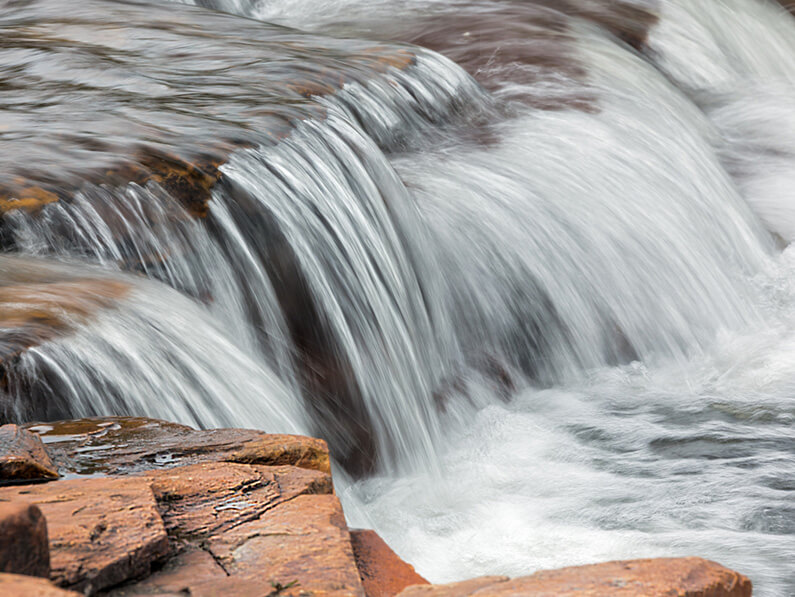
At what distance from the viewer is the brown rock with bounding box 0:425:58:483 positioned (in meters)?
2.04

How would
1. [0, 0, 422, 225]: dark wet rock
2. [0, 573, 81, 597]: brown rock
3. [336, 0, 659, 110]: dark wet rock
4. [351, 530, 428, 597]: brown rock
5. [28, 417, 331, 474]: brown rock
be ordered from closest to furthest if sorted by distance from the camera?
1. [0, 573, 81, 597]: brown rock
2. [351, 530, 428, 597]: brown rock
3. [28, 417, 331, 474]: brown rock
4. [0, 0, 422, 225]: dark wet rock
5. [336, 0, 659, 110]: dark wet rock

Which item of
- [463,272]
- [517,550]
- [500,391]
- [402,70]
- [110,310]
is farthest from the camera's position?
[402,70]

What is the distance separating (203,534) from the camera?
195 centimetres

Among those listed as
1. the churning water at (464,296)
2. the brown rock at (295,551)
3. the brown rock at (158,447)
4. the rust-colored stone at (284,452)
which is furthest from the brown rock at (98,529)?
the churning water at (464,296)

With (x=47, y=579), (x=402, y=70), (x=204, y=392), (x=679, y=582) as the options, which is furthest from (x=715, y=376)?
(x=47, y=579)

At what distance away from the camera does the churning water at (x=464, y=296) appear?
3496 millimetres

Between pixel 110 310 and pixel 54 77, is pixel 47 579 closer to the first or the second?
pixel 110 310

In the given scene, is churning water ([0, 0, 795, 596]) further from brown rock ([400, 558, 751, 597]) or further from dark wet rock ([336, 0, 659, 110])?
brown rock ([400, 558, 751, 597])

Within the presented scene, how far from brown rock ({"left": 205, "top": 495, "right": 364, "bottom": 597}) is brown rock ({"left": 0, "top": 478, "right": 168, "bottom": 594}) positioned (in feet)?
0.46

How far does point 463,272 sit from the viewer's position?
5.36 meters

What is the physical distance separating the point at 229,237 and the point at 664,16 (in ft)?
22.5

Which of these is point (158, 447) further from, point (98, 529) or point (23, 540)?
point (23, 540)

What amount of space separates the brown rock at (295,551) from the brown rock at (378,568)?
0.47 ft

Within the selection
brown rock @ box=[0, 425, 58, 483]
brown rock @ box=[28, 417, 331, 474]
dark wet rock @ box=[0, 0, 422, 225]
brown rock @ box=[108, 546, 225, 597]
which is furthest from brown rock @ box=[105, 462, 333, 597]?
dark wet rock @ box=[0, 0, 422, 225]
